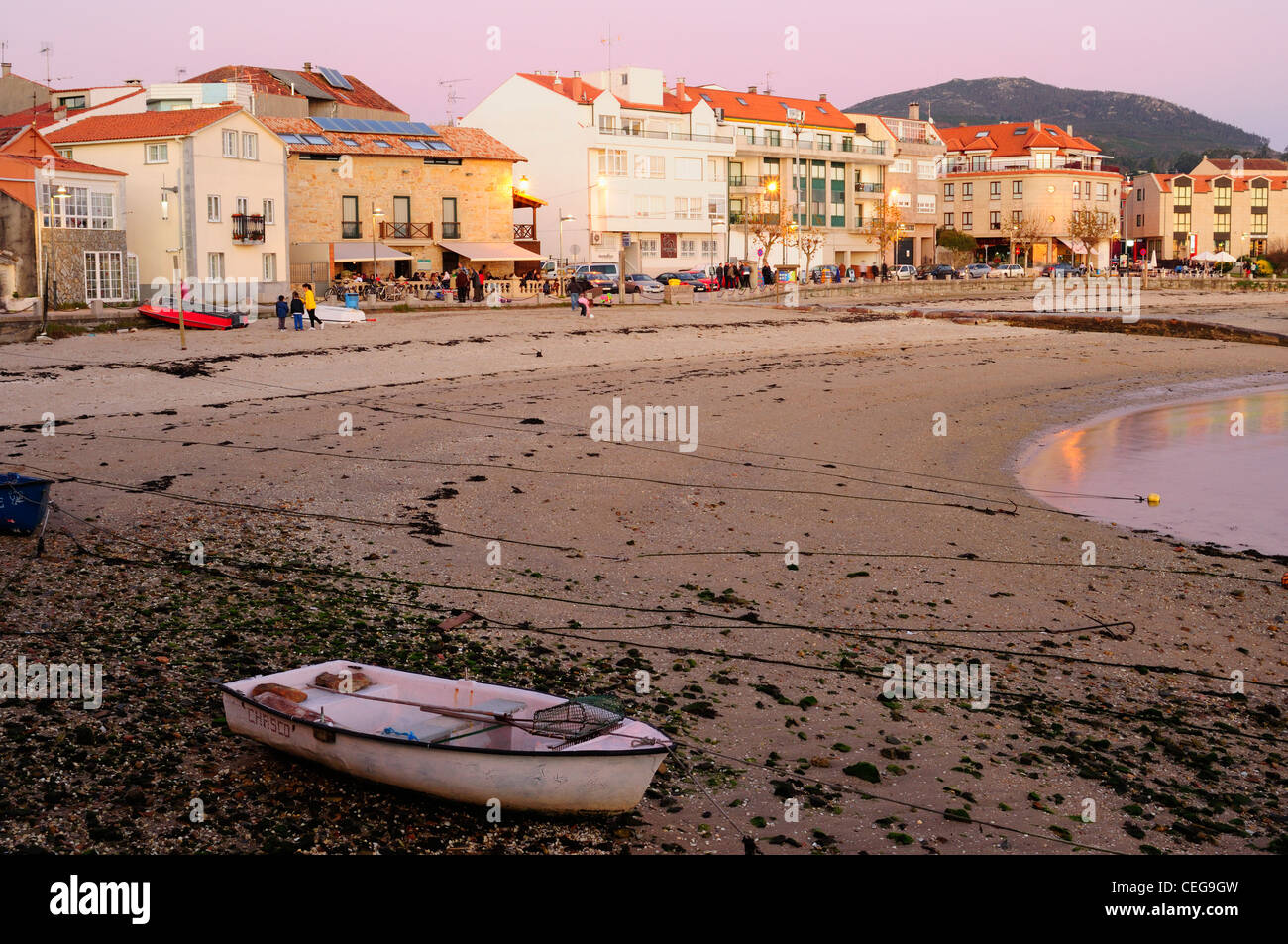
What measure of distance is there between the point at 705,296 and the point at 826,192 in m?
37.9

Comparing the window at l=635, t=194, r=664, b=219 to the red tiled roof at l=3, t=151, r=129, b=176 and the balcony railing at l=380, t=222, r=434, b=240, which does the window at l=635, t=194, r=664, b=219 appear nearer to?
the balcony railing at l=380, t=222, r=434, b=240

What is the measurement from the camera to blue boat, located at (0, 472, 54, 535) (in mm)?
12281

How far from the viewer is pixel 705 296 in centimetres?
5119

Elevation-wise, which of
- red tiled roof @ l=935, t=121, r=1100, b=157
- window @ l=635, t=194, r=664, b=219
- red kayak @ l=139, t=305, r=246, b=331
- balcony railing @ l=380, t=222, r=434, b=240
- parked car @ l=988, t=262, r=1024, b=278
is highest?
red tiled roof @ l=935, t=121, r=1100, b=157

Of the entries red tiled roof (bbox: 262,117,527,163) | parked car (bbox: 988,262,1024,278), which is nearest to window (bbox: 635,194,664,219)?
red tiled roof (bbox: 262,117,527,163)

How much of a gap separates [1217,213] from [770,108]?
66359 millimetres

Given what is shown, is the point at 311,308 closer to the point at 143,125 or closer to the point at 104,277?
the point at 104,277

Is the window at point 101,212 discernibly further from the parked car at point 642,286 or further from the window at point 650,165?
the window at point 650,165

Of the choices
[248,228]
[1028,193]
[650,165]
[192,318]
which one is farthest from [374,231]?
[1028,193]

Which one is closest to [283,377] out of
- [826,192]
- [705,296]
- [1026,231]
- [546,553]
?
[546,553]

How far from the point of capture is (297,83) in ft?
227

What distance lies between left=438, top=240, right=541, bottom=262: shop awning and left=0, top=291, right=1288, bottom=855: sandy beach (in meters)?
32.9
